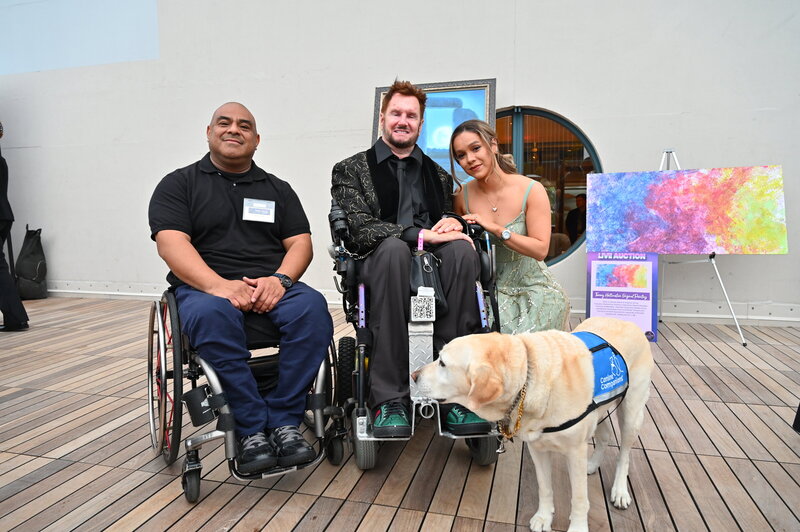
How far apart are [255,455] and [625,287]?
3.25 metres

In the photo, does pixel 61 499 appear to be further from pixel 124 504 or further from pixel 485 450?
pixel 485 450

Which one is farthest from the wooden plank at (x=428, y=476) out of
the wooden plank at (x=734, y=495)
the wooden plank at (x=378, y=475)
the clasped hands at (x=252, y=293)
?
the wooden plank at (x=734, y=495)

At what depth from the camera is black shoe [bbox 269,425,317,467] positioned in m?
1.62

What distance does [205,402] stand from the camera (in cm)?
167

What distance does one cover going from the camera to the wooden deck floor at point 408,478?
1.59 metres

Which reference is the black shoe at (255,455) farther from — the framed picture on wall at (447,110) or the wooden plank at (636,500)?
the framed picture on wall at (447,110)

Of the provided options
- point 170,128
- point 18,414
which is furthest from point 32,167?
point 18,414

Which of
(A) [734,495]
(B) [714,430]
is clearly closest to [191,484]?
(A) [734,495]

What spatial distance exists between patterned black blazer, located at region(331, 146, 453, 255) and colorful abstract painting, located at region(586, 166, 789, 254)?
2.12 metres

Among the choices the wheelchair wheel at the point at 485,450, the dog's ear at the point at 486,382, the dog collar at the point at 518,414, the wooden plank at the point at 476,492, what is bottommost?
the wooden plank at the point at 476,492

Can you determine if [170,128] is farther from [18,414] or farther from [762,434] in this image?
[762,434]

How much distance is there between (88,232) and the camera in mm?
5988

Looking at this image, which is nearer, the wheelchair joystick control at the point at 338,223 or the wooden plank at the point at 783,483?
the wooden plank at the point at 783,483

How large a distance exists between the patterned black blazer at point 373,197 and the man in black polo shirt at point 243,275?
0.26 meters
